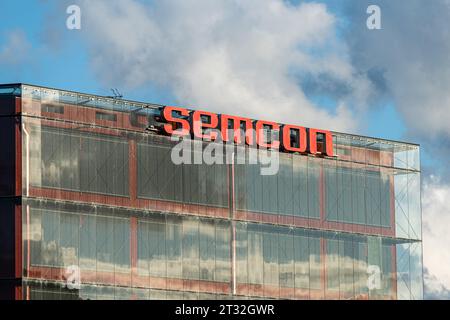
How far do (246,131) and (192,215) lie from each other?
416 inches

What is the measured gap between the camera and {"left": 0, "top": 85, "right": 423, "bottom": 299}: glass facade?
355ft

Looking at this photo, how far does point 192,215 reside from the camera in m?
119

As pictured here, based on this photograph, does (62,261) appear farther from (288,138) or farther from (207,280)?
(288,138)

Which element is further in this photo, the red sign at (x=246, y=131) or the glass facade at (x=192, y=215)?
the red sign at (x=246, y=131)

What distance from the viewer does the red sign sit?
118188mm

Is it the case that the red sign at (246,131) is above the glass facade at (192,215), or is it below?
above

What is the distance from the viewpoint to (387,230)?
134375mm

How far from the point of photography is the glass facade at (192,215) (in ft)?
355

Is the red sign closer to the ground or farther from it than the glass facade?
farther from it

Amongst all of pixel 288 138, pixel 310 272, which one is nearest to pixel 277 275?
pixel 310 272

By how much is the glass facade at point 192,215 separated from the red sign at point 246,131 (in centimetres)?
144

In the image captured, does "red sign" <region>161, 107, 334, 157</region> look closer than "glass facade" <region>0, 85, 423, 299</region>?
No

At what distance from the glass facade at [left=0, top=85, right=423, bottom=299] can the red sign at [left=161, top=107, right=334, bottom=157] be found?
1441mm
